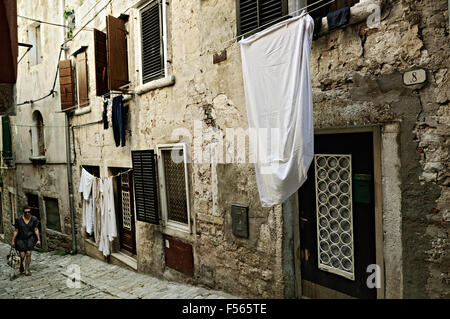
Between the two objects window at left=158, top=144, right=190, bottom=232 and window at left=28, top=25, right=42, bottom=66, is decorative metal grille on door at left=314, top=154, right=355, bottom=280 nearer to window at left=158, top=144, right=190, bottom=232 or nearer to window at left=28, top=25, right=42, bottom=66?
window at left=158, top=144, right=190, bottom=232

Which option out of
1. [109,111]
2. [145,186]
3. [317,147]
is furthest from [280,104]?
[109,111]

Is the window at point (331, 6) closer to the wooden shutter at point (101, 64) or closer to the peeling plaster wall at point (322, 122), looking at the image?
the peeling plaster wall at point (322, 122)

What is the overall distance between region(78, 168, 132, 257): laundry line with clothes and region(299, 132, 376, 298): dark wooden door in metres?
4.76

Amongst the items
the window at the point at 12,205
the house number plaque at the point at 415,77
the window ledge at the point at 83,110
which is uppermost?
the window ledge at the point at 83,110

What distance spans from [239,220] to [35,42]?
12127 mm

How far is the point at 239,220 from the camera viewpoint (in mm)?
4840

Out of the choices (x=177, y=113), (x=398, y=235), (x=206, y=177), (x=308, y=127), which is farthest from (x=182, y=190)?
(x=398, y=235)

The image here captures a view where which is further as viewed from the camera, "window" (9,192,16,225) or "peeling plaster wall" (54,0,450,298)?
"window" (9,192,16,225)

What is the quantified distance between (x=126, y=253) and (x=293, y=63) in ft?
23.3

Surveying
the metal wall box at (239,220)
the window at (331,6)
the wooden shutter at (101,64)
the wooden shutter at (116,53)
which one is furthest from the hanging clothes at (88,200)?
the window at (331,6)

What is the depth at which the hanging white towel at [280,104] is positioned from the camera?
3.28 metres

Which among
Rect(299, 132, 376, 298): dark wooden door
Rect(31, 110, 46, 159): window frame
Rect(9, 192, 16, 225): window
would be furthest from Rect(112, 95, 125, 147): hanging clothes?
Rect(9, 192, 16, 225): window

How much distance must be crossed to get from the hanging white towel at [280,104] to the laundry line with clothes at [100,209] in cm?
459

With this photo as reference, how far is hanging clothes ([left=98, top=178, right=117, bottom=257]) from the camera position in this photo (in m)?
7.93
